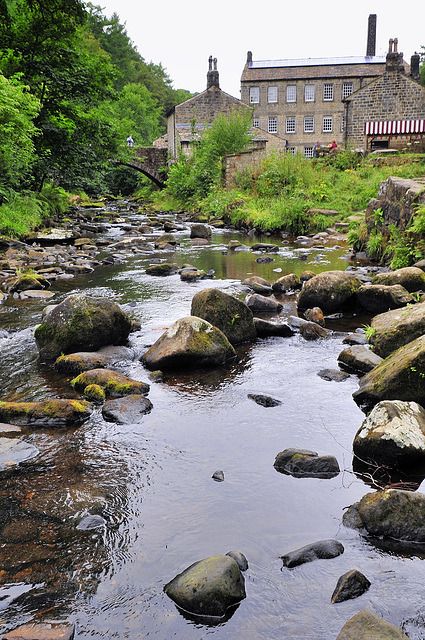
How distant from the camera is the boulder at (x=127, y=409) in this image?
5.37m

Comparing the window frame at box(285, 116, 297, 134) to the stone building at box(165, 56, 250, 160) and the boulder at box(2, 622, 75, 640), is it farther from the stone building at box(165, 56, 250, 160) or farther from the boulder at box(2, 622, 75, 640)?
the boulder at box(2, 622, 75, 640)

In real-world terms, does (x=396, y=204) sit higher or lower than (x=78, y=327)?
higher

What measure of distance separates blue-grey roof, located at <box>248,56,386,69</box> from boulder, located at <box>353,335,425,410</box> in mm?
55968

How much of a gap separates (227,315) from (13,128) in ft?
31.2

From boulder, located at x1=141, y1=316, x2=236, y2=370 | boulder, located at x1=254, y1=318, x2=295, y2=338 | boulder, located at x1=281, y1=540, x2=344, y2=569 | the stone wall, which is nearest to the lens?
boulder, located at x1=281, y1=540, x2=344, y2=569

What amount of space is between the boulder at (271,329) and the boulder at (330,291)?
1415mm

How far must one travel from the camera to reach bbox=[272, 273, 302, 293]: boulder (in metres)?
10.8

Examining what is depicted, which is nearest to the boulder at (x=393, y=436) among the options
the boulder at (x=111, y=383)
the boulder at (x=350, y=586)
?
the boulder at (x=350, y=586)

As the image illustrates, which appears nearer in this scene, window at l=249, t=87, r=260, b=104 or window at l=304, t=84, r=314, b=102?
window at l=304, t=84, r=314, b=102

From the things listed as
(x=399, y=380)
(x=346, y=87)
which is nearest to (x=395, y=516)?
(x=399, y=380)

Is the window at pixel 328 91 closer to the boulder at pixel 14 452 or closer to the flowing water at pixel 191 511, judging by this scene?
the flowing water at pixel 191 511

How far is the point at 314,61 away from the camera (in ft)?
186

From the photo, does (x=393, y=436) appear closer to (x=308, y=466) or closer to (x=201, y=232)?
(x=308, y=466)

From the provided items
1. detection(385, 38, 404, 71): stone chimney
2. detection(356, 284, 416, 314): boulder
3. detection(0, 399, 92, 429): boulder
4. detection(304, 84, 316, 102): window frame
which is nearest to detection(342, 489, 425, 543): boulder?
detection(0, 399, 92, 429): boulder
